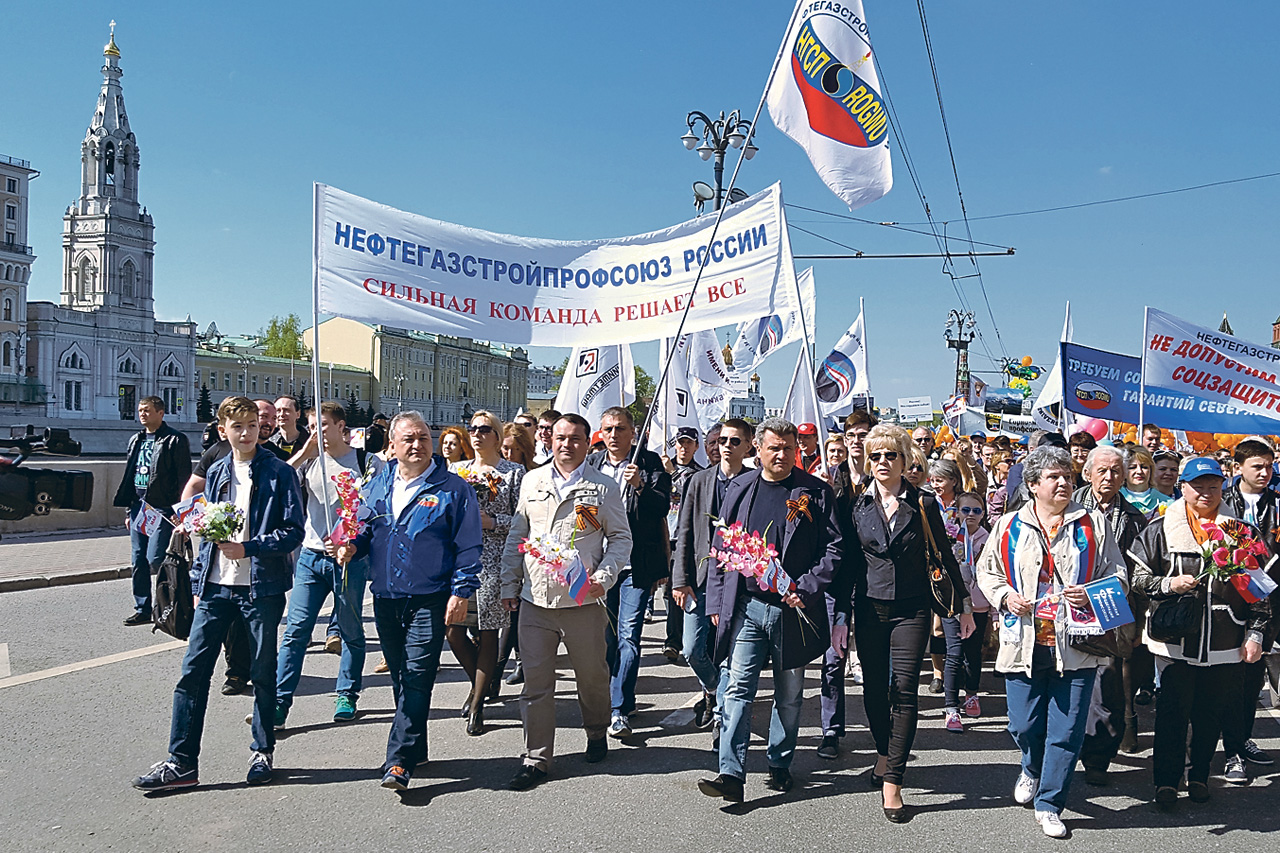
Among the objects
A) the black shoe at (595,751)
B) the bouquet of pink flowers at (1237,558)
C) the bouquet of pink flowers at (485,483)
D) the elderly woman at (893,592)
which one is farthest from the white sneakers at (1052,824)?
the bouquet of pink flowers at (485,483)

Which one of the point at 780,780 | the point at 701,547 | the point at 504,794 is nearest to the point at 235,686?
the point at 504,794

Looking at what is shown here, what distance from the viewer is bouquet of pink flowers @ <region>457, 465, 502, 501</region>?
5.94m

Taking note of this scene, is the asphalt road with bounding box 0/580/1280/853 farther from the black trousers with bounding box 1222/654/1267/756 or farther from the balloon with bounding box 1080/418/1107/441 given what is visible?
the balloon with bounding box 1080/418/1107/441

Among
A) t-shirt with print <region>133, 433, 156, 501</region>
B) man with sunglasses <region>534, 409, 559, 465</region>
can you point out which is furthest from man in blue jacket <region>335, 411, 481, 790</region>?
t-shirt with print <region>133, 433, 156, 501</region>

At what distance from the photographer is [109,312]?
102562mm

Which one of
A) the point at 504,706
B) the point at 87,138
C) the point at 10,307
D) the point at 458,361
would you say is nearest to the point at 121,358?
the point at 10,307

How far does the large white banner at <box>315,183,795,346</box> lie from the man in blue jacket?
1.29m

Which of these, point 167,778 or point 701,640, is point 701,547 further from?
point 167,778

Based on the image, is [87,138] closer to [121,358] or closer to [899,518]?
[121,358]

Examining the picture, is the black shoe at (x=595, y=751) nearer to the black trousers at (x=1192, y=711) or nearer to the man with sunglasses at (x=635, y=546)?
the man with sunglasses at (x=635, y=546)

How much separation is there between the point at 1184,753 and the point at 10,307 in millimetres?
104319

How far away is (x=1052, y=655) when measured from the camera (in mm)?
4461

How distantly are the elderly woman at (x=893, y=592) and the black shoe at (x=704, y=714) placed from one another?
127 centimetres

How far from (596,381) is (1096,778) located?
7.35m
